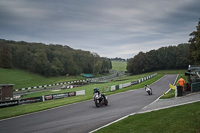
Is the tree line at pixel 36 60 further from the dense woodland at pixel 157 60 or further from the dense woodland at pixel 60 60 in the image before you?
the dense woodland at pixel 157 60

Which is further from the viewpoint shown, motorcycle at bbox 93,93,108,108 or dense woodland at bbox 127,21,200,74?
dense woodland at bbox 127,21,200,74

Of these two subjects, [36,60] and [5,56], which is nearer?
[5,56]

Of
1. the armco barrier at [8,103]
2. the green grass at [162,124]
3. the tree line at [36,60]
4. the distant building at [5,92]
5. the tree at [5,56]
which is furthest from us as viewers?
the tree line at [36,60]

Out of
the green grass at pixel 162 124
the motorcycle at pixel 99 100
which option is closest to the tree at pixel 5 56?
the motorcycle at pixel 99 100

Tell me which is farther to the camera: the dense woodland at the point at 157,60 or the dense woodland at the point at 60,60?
→ the dense woodland at the point at 157,60

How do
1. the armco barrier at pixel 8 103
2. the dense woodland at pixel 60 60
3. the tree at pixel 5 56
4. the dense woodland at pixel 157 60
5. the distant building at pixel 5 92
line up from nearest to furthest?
the armco barrier at pixel 8 103
the distant building at pixel 5 92
the tree at pixel 5 56
the dense woodland at pixel 60 60
the dense woodland at pixel 157 60

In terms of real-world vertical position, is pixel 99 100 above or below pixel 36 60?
below

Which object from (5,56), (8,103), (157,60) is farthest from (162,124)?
(157,60)

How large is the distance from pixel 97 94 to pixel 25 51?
89822 mm

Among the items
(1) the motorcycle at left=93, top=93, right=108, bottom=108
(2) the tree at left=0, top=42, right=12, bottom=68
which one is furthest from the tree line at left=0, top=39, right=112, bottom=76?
(1) the motorcycle at left=93, top=93, right=108, bottom=108

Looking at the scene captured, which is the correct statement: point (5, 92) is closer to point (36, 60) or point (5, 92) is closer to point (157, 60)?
point (36, 60)

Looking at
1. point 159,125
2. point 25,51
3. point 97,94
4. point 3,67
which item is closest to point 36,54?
point 25,51

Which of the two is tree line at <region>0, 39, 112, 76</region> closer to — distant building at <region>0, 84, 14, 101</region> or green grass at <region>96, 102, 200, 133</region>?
distant building at <region>0, 84, 14, 101</region>

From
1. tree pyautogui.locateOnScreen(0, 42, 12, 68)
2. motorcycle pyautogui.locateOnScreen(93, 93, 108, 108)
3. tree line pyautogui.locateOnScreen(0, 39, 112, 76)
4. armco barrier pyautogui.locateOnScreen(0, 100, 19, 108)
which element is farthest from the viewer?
tree line pyautogui.locateOnScreen(0, 39, 112, 76)
